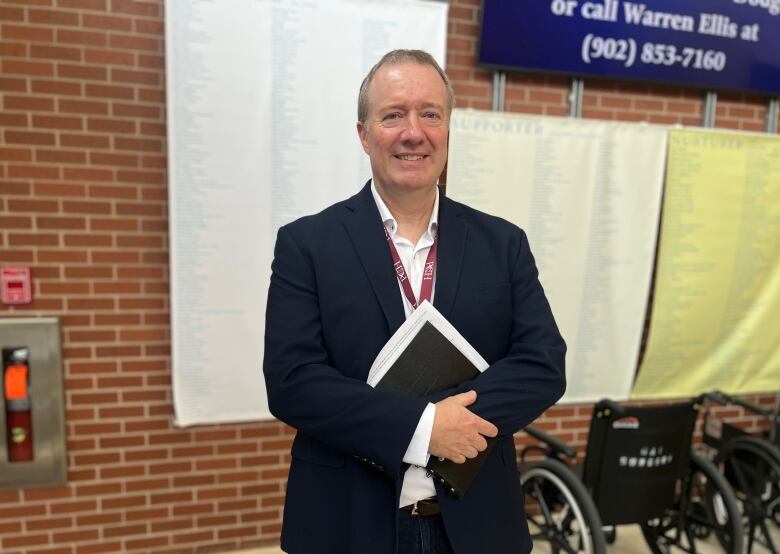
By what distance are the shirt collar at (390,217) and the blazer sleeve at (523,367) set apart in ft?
0.61

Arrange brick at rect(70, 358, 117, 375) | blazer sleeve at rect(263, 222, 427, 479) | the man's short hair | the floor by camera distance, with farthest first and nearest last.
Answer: the floor
brick at rect(70, 358, 117, 375)
the man's short hair
blazer sleeve at rect(263, 222, 427, 479)

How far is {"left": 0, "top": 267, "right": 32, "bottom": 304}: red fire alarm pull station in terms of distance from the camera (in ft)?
6.82

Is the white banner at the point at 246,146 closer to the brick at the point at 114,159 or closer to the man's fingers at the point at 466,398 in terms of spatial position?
the brick at the point at 114,159

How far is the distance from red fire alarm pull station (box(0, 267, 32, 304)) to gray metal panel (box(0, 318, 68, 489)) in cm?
8

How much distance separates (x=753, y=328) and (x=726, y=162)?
2.86ft

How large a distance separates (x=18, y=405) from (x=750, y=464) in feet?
10.1

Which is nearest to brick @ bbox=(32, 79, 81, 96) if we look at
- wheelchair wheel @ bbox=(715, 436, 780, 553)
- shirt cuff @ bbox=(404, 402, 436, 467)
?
shirt cuff @ bbox=(404, 402, 436, 467)

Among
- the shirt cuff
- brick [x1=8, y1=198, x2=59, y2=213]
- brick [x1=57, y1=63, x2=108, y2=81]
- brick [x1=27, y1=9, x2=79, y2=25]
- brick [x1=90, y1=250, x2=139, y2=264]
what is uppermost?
brick [x1=27, y1=9, x2=79, y2=25]

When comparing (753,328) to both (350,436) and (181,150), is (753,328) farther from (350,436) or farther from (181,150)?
(181,150)

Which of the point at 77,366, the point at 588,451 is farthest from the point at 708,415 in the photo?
the point at 77,366

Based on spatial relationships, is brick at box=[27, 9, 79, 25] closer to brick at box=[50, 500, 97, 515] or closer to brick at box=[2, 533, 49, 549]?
brick at box=[50, 500, 97, 515]

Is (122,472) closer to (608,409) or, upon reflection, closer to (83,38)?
(83,38)

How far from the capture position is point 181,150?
7.00ft

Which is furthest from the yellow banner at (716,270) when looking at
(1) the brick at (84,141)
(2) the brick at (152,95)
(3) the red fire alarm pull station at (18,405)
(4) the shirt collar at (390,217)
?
(3) the red fire alarm pull station at (18,405)
